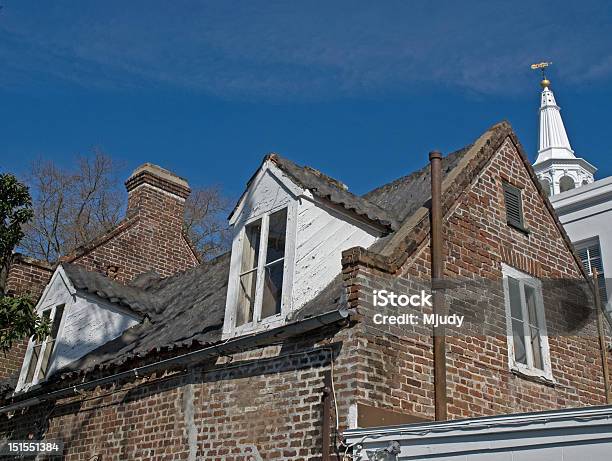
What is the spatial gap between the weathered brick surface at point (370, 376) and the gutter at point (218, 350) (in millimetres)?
124

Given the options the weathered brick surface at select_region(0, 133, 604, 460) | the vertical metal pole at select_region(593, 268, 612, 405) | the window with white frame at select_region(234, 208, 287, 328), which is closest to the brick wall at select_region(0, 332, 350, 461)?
the weathered brick surface at select_region(0, 133, 604, 460)

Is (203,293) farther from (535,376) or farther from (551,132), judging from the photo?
(551,132)

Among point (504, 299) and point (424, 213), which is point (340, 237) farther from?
point (504, 299)

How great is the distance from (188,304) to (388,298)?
226 inches

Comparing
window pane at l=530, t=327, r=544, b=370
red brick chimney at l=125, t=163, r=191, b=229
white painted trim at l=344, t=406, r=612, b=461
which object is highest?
red brick chimney at l=125, t=163, r=191, b=229

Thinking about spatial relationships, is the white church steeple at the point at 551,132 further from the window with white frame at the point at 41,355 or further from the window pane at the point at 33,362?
the window pane at the point at 33,362

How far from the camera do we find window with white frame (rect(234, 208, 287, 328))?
899 centimetres

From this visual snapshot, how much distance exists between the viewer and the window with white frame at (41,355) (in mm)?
13023

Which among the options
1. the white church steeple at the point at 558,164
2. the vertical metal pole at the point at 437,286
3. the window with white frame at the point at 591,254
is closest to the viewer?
the vertical metal pole at the point at 437,286

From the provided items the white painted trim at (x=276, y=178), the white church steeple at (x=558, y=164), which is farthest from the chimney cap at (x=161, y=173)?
the white church steeple at (x=558, y=164)

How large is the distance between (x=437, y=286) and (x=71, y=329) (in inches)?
294

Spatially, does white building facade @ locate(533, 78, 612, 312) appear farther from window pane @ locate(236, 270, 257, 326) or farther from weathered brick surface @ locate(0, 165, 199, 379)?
weathered brick surface @ locate(0, 165, 199, 379)

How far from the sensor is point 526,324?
9664mm

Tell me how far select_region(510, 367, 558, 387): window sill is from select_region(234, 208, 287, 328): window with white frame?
3183 mm
